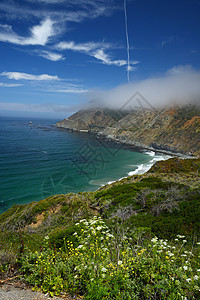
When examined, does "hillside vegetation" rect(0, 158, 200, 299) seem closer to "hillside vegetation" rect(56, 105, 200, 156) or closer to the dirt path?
the dirt path

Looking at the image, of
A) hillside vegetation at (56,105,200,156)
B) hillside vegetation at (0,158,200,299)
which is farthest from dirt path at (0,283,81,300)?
hillside vegetation at (56,105,200,156)

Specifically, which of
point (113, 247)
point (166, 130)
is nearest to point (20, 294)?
point (113, 247)

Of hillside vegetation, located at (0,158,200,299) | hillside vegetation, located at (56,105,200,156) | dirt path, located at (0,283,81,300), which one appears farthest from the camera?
hillside vegetation, located at (56,105,200,156)

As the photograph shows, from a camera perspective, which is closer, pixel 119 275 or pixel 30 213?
pixel 119 275

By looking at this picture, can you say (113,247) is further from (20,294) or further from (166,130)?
(166,130)

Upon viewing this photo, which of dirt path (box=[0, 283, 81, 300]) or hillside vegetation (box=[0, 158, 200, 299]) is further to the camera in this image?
dirt path (box=[0, 283, 81, 300])

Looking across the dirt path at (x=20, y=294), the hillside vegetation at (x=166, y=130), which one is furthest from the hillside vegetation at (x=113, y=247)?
the hillside vegetation at (x=166, y=130)

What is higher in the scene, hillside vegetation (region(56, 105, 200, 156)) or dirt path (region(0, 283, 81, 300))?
hillside vegetation (region(56, 105, 200, 156))

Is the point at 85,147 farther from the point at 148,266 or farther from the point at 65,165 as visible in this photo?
the point at 148,266

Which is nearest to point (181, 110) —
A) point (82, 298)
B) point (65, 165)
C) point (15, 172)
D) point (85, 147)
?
point (85, 147)
